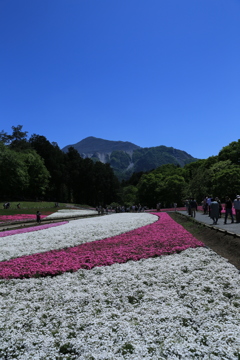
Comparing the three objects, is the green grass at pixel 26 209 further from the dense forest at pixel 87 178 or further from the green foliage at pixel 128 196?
the green foliage at pixel 128 196

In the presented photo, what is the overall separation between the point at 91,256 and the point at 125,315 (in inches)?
256

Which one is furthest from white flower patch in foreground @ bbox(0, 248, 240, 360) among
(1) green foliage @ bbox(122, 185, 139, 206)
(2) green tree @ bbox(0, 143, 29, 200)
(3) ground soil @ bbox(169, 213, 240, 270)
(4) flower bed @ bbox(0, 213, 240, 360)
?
(1) green foliage @ bbox(122, 185, 139, 206)

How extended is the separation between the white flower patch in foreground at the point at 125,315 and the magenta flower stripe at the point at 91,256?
90 cm

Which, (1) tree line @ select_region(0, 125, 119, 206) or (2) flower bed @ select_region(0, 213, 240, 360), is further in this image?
(1) tree line @ select_region(0, 125, 119, 206)

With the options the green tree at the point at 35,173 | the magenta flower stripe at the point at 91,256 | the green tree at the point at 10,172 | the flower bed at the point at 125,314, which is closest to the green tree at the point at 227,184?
the green tree at the point at 10,172

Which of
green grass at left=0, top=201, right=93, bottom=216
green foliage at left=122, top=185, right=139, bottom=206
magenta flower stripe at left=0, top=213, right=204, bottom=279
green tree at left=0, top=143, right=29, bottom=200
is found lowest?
magenta flower stripe at left=0, top=213, right=204, bottom=279

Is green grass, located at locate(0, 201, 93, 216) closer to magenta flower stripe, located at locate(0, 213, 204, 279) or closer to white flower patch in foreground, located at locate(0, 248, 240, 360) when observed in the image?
magenta flower stripe, located at locate(0, 213, 204, 279)

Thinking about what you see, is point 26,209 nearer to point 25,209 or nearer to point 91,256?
point 25,209

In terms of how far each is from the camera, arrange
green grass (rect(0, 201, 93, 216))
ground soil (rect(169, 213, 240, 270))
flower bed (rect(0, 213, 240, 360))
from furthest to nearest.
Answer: green grass (rect(0, 201, 93, 216)), ground soil (rect(169, 213, 240, 270)), flower bed (rect(0, 213, 240, 360))

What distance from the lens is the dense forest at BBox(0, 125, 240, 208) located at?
66812 millimetres

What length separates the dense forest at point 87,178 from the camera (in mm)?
66812

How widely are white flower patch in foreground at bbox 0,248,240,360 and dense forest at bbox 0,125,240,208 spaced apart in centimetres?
5550

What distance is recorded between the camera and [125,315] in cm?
693

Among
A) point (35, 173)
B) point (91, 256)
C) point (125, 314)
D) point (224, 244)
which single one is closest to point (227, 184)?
point (224, 244)
